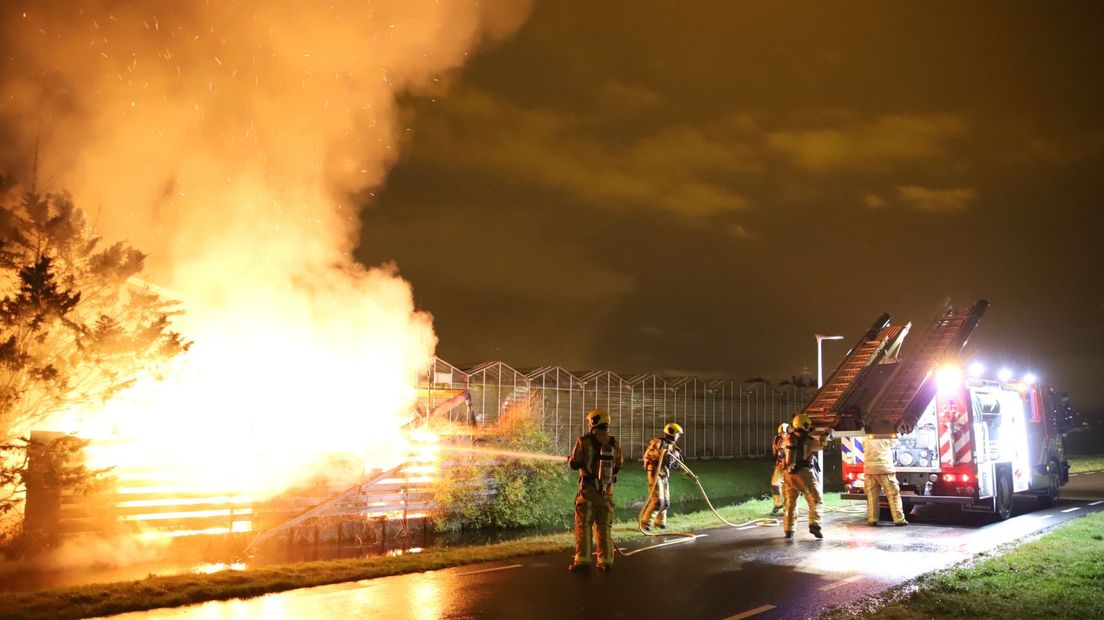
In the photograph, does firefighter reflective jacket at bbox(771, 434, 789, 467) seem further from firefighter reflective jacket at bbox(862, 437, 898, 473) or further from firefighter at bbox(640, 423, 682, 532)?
firefighter at bbox(640, 423, 682, 532)

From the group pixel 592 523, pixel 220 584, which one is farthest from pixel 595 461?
pixel 220 584

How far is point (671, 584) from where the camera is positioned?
9609 millimetres

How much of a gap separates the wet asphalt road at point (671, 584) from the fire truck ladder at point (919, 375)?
78.4 inches

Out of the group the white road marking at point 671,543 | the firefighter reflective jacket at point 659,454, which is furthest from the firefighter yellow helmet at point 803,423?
the white road marking at point 671,543

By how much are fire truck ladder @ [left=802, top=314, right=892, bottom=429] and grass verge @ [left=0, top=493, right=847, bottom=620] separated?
5.90 meters

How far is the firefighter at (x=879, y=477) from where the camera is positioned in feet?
48.0

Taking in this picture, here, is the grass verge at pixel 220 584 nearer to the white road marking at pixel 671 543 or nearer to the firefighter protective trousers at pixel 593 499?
the firefighter protective trousers at pixel 593 499

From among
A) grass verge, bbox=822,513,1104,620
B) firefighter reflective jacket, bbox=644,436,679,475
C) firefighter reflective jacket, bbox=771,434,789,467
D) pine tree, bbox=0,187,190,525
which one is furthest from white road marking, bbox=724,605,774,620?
pine tree, bbox=0,187,190,525

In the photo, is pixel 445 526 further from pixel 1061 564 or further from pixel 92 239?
pixel 1061 564

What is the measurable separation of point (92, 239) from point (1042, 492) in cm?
2060

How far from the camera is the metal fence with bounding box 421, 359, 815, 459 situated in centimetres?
3119

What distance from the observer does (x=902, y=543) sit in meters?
12.6

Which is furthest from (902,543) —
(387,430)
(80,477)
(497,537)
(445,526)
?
(80,477)

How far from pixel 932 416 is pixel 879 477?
1.89 metres
